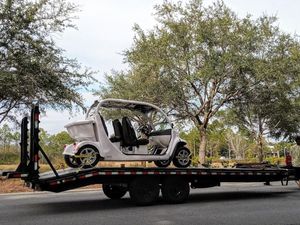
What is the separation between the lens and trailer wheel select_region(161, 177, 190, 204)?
34.0ft

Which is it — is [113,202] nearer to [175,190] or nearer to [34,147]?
[175,190]

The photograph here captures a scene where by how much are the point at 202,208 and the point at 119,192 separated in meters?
2.67

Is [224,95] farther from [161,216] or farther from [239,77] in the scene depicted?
[161,216]

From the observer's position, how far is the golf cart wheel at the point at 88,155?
1015 cm

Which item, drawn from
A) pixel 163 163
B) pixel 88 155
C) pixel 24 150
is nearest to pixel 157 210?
pixel 163 163

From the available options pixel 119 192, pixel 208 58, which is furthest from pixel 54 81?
pixel 208 58

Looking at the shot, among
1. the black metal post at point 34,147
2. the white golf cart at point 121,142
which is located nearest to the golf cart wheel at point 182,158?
the white golf cart at point 121,142

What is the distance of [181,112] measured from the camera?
2706 cm

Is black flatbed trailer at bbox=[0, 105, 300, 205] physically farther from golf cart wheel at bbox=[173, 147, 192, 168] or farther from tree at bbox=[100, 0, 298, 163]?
tree at bbox=[100, 0, 298, 163]

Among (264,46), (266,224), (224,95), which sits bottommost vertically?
(266,224)

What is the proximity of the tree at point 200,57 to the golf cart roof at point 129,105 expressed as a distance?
1187 centimetres

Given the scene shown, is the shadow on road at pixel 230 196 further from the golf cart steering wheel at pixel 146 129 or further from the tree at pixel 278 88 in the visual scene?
the tree at pixel 278 88

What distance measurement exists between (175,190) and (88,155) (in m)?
2.10

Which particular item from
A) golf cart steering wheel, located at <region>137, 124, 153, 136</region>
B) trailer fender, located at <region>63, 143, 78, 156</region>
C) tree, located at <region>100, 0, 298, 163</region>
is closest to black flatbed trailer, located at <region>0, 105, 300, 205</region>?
trailer fender, located at <region>63, 143, 78, 156</region>
